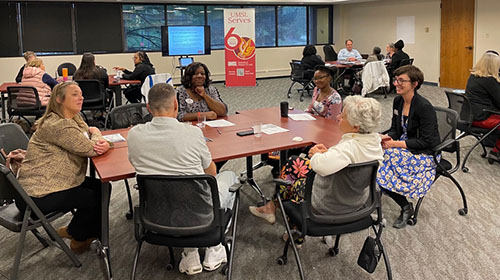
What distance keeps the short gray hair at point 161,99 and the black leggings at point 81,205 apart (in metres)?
0.81

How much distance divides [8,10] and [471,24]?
10.4 m

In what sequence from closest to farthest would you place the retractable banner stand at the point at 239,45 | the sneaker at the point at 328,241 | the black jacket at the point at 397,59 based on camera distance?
1. the sneaker at the point at 328,241
2. the black jacket at the point at 397,59
3. the retractable banner stand at the point at 239,45

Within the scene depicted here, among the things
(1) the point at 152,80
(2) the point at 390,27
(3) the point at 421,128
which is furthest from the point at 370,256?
(2) the point at 390,27

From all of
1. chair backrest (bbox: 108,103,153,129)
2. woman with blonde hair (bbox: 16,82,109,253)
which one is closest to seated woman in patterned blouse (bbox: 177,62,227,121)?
chair backrest (bbox: 108,103,153,129)

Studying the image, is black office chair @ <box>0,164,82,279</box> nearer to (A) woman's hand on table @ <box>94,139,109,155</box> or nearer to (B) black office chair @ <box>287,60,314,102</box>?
(A) woman's hand on table @ <box>94,139,109,155</box>

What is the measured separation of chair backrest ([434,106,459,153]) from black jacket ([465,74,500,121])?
4.16 ft

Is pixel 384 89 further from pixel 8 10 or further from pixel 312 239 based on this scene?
pixel 8 10

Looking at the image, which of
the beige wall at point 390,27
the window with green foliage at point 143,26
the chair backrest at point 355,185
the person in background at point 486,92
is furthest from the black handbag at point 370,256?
the window with green foliage at point 143,26

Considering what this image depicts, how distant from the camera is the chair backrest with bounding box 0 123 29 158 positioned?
3.10 metres

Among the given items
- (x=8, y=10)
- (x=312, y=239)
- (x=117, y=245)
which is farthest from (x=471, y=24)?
(x=8, y=10)

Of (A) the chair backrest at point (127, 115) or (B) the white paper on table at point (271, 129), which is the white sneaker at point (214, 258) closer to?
(B) the white paper on table at point (271, 129)

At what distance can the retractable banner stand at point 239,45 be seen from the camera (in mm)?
11023

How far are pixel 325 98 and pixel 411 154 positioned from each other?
1.03 metres

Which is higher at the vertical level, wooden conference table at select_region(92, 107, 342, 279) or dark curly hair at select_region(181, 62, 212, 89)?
dark curly hair at select_region(181, 62, 212, 89)
